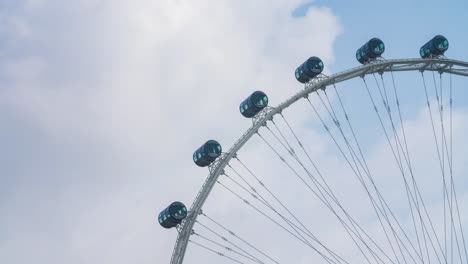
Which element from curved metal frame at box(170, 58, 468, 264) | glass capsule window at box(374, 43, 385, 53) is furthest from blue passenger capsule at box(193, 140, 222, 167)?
glass capsule window at box(374, 43, 385, 53)

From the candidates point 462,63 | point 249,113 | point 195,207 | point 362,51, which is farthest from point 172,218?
point 462,63

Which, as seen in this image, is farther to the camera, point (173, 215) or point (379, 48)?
point (379, 48)

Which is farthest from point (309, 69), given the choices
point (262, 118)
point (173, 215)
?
point (173, 215)

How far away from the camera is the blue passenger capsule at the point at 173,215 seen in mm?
44469

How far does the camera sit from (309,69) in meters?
47.5

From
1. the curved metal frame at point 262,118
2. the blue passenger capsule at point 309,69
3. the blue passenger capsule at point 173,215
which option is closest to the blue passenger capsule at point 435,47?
the curved metal frame at point 262,118

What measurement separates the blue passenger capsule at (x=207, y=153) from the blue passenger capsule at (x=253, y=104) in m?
3.15

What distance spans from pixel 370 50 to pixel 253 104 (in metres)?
11.2

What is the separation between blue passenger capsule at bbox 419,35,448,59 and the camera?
52.7 m

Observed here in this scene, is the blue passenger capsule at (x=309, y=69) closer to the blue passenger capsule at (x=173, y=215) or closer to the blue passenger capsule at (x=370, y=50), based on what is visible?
the blue passenger capsule at (x=370, y=50)

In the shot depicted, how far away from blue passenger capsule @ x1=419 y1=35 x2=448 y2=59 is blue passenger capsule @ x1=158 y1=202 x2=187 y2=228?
948 inches

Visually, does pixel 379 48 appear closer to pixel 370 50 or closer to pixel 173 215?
pixel 370 50

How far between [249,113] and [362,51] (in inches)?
444

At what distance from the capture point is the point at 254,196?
144 feet
